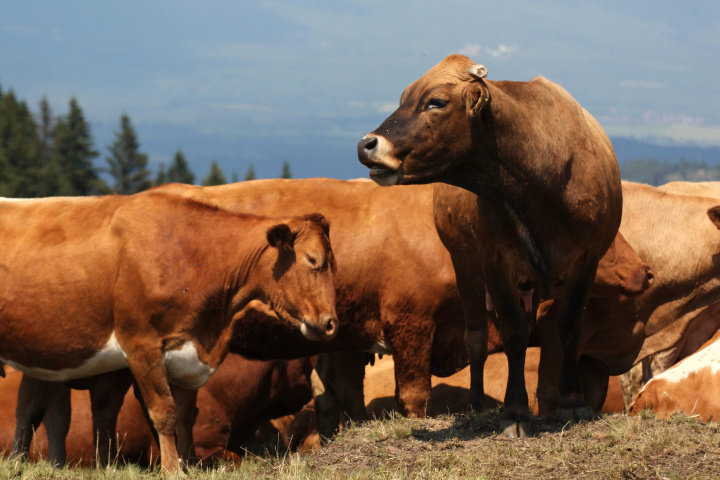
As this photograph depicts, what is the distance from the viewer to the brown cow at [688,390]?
7754 millimetres

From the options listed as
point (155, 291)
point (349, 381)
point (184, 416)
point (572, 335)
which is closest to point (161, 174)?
point (349, 381)

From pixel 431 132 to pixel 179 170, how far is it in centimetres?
11448

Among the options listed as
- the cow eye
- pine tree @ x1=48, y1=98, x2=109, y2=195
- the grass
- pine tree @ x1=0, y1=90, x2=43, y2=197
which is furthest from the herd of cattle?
pine tree @ x1=48, y1=98, x2=109, y2=195

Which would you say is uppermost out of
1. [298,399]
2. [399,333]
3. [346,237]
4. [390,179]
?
[390,179]

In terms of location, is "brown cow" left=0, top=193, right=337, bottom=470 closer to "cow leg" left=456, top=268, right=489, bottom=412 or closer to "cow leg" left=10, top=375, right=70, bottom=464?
"cow leg" left=10, top=375, right=70, bottom=464

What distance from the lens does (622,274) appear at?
8758mm

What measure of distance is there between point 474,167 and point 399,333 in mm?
2854

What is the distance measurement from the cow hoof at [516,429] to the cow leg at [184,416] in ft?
10.1

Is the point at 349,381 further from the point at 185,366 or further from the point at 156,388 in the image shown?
the point at 156,388

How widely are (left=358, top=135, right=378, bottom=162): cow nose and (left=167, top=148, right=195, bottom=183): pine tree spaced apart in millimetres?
106511

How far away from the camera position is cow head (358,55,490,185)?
621 centimetres

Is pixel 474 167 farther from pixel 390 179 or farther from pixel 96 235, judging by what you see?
pixel 96 235

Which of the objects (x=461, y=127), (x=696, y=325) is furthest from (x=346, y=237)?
(x=696, y=325)

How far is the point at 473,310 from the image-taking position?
8.12 meters
